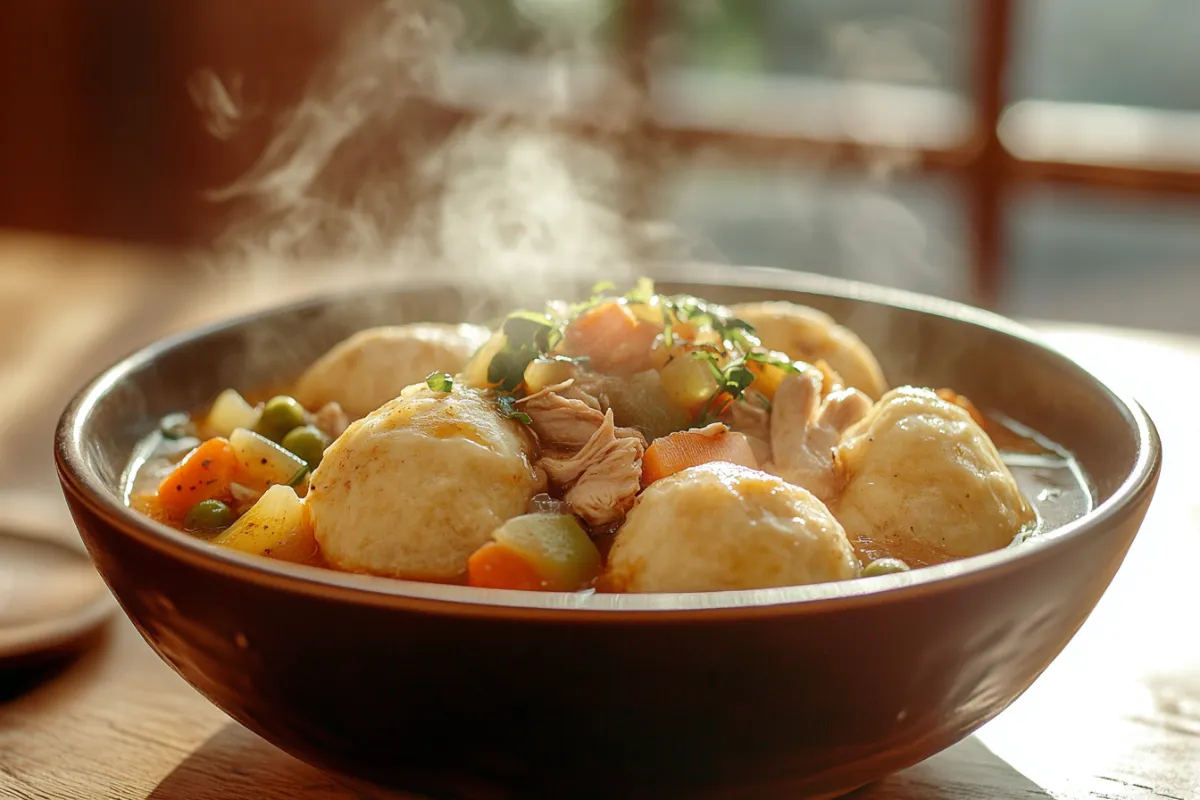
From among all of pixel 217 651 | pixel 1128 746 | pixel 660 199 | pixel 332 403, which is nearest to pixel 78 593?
pixel 332 403

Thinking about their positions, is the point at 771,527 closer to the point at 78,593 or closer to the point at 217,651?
the point at 217,651

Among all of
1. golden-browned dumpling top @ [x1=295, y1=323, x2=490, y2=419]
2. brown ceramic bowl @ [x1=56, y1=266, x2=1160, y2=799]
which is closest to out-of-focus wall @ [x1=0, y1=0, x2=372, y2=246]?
golden-browned dumpling top @ [x1=295, y1=323, x2=490, y2=419]

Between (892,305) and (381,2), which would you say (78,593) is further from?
(381,2)

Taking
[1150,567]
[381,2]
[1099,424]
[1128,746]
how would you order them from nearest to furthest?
[1128,746], [1099,424], [1150,567], [381,2]

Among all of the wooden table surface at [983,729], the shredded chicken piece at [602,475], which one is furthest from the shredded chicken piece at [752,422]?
the wooden table surface at [983,729]

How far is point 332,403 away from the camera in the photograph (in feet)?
7.96

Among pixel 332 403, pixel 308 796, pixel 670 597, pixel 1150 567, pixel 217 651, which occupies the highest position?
pixel 670 597

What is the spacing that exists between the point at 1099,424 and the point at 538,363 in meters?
0.98

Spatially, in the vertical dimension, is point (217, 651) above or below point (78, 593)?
above

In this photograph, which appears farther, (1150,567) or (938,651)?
(1150,567)

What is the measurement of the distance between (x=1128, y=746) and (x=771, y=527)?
73cm

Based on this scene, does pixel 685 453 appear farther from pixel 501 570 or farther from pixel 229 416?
pixel 229 416

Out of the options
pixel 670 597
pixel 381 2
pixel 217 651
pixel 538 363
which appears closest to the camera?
pixel 670 597

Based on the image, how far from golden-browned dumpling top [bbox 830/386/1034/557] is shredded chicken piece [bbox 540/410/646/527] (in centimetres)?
36
